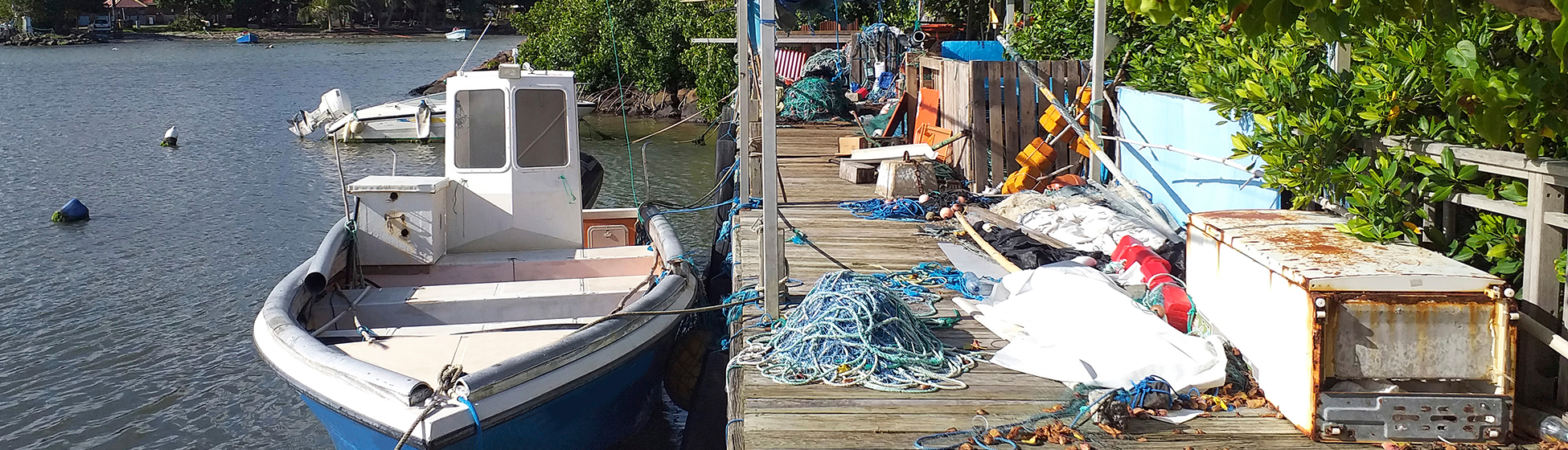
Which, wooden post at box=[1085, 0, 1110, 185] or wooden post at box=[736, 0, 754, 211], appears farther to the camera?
wooden post at box=[736, 0, 754, 211]

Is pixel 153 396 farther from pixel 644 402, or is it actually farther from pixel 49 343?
pixel 644 402

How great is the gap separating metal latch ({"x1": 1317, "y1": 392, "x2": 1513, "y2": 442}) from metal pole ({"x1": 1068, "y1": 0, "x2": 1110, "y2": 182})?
4.51 meters

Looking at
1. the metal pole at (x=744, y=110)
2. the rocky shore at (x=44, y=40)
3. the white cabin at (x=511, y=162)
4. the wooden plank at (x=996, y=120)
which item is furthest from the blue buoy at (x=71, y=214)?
the rocky shore at (x=44, y=40)

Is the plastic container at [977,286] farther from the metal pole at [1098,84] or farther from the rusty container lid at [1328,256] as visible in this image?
the metal pole at [1098,84]

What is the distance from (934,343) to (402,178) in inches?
183

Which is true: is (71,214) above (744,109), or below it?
below

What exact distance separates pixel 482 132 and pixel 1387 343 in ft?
21.5

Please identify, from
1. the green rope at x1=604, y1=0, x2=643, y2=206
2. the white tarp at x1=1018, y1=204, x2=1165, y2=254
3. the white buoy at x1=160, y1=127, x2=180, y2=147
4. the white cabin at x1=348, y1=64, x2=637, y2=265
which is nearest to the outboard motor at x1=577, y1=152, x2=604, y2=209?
the green rope at x1=604, y1=0, x2=643, y2=206

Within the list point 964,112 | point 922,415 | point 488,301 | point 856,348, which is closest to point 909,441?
point 922,415

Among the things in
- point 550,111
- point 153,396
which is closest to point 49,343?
point 153,396

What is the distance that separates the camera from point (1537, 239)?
12.5 ft

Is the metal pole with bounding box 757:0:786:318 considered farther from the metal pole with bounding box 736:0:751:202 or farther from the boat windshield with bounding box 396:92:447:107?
the boat windshield with bounding box 396:92:447:107

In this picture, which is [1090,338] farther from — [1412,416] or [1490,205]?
[1490,205]

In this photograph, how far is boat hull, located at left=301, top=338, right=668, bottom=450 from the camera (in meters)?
5.73
